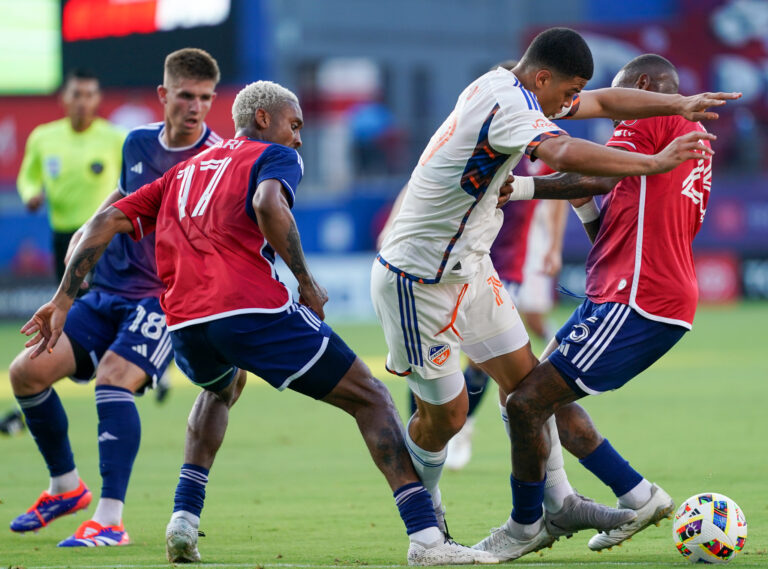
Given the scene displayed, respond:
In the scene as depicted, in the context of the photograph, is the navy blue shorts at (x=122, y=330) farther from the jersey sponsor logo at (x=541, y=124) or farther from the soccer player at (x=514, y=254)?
the jersey sponsor logo at (x=541, y=124)

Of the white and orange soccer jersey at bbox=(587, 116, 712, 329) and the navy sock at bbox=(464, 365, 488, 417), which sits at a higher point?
the white and orange soccer jersey at bbox=(587, 116, 712, 329)

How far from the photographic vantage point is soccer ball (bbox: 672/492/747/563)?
5.93 metres

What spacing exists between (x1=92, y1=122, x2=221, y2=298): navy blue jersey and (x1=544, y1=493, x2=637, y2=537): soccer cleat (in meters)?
2.70

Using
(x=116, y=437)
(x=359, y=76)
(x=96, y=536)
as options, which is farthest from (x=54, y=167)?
(x=359, y=76)

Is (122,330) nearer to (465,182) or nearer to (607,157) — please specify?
(465,182)

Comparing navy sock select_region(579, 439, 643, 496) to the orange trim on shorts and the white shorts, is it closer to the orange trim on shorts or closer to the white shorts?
the white shorts

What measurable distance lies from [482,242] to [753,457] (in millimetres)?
3978

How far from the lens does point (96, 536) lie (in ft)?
22.7

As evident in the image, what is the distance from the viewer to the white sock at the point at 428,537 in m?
5.99

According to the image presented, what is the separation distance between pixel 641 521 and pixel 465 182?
1.91 meters

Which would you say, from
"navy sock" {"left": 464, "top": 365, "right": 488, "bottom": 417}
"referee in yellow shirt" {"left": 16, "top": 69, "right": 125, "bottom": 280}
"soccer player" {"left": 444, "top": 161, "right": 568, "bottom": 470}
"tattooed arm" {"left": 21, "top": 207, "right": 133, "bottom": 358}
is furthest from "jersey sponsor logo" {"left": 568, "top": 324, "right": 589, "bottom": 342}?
"referee in yellow shirt" {"left": 16, "top": 69, "right": 125, "bottom": 280}

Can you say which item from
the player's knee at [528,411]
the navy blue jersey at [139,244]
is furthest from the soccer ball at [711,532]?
the navy blue jersey at [139,244]

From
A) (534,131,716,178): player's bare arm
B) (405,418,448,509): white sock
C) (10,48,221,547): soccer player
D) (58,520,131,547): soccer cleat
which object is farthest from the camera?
(10,48,221,547): soccer player

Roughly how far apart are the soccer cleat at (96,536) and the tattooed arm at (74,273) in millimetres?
1067
